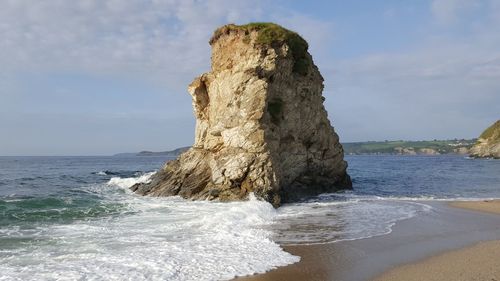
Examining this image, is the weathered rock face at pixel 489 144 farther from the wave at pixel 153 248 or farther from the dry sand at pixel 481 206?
the wave at pixel 153 248

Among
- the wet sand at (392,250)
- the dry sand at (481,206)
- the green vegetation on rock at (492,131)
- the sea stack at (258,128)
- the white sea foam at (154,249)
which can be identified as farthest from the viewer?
the green vegetation on rock at (492,131)

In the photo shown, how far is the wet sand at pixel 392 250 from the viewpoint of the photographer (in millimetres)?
10734

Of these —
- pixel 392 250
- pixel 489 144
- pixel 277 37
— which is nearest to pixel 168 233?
pixel 392 250

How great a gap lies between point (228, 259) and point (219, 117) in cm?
1805

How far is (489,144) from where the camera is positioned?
381 ft

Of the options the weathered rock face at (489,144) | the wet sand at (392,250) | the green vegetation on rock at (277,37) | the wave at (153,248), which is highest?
the green vegetation on rock at (277,37)

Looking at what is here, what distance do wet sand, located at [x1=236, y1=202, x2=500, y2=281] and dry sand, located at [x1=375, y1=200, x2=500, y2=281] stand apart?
3 cm

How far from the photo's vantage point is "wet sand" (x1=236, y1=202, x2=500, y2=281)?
1073 cm

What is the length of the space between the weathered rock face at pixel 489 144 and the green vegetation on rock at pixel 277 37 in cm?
9713

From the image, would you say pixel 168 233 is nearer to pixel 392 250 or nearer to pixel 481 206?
pixel 392 250

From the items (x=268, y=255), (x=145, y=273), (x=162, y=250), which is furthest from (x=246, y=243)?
(x=145, y=273)

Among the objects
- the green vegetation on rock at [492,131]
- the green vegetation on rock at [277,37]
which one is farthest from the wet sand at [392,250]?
the green vegetation on rock at [492,131]

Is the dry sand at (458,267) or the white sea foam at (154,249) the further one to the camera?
the white sea foam at (154,249)

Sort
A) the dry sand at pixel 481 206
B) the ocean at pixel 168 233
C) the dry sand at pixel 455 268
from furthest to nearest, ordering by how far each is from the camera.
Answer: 1. the dry sand at pixel 481 206
2. the ocean at pixel 168 233
3. the dry sand at pixel 455 268
